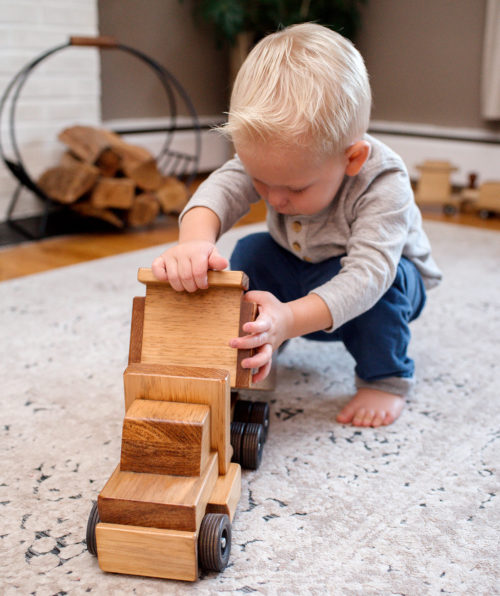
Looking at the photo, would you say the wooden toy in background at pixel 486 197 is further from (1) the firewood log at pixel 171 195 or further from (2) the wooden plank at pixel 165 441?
(2) the wooden plank at pixel 165 441

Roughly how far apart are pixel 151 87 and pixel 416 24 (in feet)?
3.81

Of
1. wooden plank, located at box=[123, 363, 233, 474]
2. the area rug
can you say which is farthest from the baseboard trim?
wooden plank, located at box=[123, 363, 233, 474]

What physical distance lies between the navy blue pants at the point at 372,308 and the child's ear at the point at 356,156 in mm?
142

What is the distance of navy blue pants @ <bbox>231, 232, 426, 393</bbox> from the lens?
0.87m

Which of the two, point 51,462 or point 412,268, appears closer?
point 51,462

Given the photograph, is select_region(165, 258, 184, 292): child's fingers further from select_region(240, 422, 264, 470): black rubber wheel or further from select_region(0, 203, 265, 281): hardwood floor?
select_region(0, 203, 265, 281): hardwood floor

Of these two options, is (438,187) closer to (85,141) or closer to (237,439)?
(85,141)

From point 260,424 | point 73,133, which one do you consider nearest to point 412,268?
point 260,424

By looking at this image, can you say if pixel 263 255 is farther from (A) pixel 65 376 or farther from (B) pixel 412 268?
(A) pixel 65 376

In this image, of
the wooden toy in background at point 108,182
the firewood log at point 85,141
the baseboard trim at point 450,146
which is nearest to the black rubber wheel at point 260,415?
the wooden toy in background at point 108,182

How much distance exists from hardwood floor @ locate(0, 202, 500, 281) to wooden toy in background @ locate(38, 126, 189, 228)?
64mm

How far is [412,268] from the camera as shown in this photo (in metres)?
0.95

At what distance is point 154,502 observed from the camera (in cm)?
55

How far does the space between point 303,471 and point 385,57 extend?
99.2 inches
